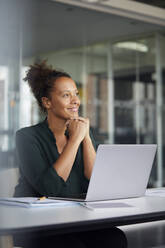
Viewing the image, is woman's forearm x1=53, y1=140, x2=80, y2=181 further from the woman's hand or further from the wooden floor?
the wooden floor

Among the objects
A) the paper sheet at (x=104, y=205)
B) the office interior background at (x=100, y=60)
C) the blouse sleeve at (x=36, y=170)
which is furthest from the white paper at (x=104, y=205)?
the office interior background at (x=100, y=60)

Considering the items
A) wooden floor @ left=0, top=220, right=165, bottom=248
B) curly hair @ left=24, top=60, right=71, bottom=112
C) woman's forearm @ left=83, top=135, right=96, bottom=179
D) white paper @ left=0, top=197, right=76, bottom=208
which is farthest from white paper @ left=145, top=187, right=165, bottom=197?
curly hair @ left=24, top=60, right=71, bottom=112

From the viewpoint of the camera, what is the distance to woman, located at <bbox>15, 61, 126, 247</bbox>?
2133 mm

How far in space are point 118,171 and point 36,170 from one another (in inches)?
18.4

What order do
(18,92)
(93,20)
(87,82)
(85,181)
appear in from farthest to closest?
1. (87,82)
2. (93,20)
3. (18,92)
4. (85,181)

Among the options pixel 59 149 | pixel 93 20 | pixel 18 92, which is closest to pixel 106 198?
pixel 59 149

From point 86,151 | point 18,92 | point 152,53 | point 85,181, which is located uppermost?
point 152,53

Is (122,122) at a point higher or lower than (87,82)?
lower

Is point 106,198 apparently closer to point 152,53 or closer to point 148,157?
point 148,157

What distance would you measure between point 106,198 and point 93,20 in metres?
4.87

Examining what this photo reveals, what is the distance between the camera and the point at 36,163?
84.9 inches

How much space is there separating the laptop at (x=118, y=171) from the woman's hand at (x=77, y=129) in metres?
0.46

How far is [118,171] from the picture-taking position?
72.6 inches

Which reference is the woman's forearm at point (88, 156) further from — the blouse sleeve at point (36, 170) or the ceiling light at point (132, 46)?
the ceiling light at point (132, 46)
